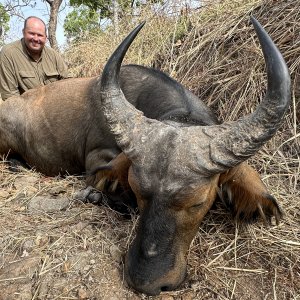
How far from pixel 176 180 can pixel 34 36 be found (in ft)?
18.1

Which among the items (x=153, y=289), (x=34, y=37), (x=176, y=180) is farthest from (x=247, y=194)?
(x=34, y=37)

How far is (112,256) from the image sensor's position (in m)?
3.54

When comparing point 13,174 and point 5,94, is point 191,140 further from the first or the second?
point 5,94

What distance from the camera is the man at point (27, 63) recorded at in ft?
23.5

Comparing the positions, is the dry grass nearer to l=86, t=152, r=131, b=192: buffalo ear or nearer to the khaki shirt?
l=86, t=152, r=131, b=192: buffalo ear

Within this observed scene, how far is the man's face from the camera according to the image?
7325 mm

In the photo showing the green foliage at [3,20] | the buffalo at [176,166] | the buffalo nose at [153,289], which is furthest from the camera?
the green foliage at [3,20]

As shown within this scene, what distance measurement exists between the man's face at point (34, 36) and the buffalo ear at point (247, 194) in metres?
5.30

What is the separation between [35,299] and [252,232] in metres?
2.03

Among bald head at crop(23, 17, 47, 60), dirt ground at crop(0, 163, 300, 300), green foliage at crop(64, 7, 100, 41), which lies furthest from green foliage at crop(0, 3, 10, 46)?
dirt ground at crop(0, 163, 300, 300)

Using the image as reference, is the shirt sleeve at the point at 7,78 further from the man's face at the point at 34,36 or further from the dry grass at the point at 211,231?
the dry grass at the point at 211,231

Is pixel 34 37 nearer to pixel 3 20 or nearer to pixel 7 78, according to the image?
pixel 7 78

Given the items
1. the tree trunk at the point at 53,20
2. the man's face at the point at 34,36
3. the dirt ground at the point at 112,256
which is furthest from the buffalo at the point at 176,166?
the tree trunk at the point at 53,20

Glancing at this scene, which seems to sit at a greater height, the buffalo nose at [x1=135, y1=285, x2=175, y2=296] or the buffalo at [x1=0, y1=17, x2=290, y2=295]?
the buffalo at [x1=0, y1=17, x2=290, y2=295]
